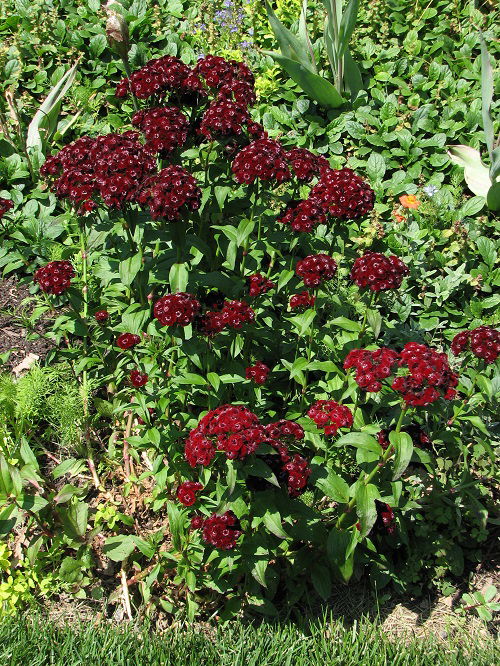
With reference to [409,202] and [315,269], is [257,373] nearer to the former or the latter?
[315,269]

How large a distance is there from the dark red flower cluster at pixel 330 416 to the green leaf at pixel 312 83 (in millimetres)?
3036

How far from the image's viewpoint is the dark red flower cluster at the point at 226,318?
10.5ft

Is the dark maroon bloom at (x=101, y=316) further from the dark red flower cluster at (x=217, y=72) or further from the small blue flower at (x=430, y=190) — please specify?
the small blue flower at (x=430, y=190)

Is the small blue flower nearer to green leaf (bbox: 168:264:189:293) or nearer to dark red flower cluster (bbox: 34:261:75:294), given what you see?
green leaf (bbox: 168:264:189:293)

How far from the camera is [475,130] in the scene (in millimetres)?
5746

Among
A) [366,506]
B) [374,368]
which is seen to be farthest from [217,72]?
[366,506]

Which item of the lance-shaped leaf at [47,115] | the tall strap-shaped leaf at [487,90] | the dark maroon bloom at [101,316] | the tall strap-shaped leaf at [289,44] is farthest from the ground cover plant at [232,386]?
the tall strap-shaped leaf at [289,44]

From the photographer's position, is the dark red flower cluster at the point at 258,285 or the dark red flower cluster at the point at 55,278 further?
the dark red flower cluster at the point at 55,278

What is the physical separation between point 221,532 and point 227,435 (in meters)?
0.46

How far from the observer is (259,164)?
3416 millimetres

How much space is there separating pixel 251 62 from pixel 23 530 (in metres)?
4.27

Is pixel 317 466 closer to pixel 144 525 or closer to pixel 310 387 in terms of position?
pixel 310 387

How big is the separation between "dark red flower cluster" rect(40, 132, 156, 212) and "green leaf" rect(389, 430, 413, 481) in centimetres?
158

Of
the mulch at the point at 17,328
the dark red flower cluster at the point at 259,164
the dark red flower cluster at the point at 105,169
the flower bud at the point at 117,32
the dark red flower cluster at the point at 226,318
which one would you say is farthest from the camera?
the mulch at the point at 17,328
